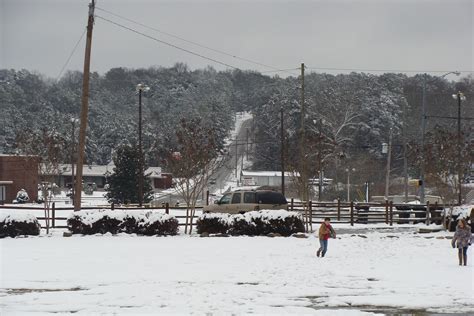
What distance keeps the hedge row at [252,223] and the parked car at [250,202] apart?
109 inches

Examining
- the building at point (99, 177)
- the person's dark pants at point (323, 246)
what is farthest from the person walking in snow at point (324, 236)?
the building at point (99, 177)

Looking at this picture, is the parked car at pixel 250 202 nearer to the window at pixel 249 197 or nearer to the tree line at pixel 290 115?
the window at pixel 249 197

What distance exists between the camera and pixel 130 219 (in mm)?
30031

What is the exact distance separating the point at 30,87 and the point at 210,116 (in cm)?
4010

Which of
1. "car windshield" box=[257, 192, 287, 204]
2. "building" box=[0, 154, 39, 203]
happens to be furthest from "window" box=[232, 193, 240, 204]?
"building" box=[0, 154, 39, 203]

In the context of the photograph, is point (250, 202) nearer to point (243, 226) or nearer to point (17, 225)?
point (243, 226)

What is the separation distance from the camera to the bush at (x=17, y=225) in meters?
28.8

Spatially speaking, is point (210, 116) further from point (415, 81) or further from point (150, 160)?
point (415, 81)

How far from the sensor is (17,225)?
95.2 feet

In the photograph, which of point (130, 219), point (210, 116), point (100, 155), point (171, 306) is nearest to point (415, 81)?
point (210, 116)

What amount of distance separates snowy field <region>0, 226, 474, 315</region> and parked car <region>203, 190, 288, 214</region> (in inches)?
229

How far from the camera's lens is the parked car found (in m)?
33.2

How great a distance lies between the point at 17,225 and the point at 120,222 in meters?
4.07

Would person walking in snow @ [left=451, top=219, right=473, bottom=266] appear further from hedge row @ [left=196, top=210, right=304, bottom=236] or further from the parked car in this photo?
the parked car
